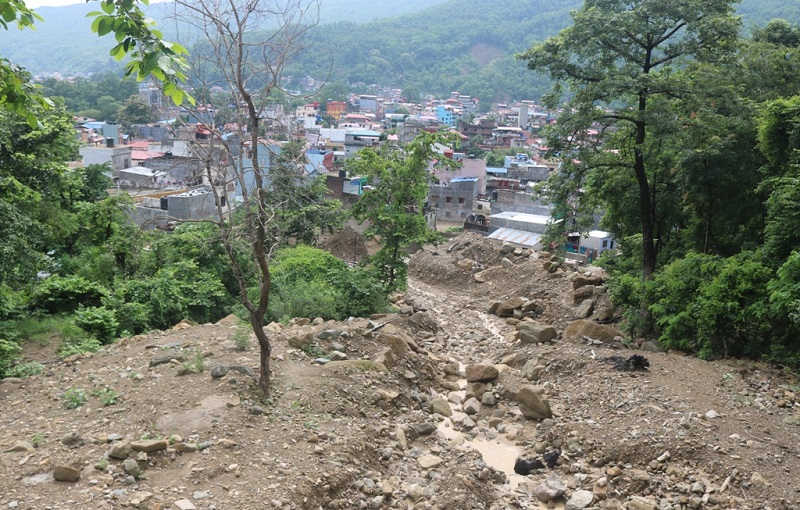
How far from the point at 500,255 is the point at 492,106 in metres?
89.8

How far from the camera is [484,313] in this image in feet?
60.3

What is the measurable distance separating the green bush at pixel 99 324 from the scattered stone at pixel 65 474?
253 inches

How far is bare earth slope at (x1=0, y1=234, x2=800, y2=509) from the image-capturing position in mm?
6570

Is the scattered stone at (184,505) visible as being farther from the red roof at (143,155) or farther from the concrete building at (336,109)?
the concrete building at (336,109)

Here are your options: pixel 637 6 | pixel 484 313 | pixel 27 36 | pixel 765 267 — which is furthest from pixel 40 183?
pixel 27 36

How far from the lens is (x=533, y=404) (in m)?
10.2

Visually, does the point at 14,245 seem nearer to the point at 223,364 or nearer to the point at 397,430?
the point at 223,364

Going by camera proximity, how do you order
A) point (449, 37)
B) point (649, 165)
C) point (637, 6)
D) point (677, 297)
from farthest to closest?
point (449, 37) → point (649, 165) → point (637, 6) → point (677, 297)

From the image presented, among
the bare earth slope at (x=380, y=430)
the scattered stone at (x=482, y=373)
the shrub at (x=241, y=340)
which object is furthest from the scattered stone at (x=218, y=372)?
the scattered stone at (x=482, y=373)

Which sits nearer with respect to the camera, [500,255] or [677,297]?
[677,297]

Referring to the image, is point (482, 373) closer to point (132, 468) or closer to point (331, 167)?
point (132, 468)

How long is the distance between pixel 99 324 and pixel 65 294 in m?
2.13

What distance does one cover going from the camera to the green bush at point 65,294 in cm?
1353

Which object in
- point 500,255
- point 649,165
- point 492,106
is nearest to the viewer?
point 649,165
